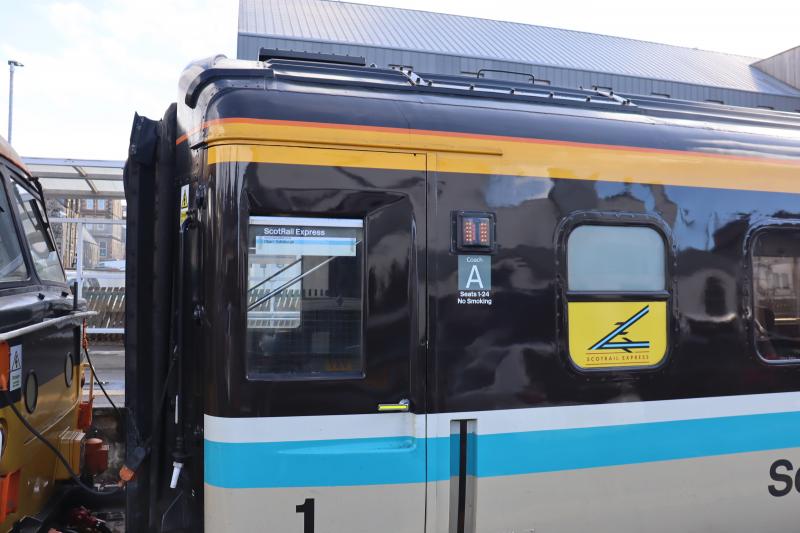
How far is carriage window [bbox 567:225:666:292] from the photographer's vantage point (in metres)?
3.24

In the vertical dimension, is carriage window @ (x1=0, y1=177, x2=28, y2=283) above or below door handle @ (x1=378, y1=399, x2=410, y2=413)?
above

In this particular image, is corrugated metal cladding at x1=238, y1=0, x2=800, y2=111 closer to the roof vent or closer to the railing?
the railing

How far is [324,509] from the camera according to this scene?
2.84 metres

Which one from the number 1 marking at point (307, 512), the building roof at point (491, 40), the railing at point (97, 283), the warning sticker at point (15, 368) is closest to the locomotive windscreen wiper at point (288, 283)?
the number 1 marking at point (307, 512)

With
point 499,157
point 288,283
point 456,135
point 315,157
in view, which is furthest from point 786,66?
point 288,283

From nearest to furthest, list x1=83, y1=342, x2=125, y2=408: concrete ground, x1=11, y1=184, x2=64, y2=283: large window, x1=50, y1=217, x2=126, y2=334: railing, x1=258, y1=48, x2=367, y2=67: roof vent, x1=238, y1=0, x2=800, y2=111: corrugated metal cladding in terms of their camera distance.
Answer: x1=258, y1=48, x2=367, y2=67: roof vent → x1=11, y1=184, x2=64, y2=283: large window → x1=83, y1=342, x2=125, y2=408: concrete ground → x1=50, y1=217, x2=126, y2=334: railing → x1=238, y1=0, x2=800, y2=111: corrugated metal cladding

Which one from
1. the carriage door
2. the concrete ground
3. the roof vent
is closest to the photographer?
the carriage door

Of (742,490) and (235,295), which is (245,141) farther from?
(742,490)

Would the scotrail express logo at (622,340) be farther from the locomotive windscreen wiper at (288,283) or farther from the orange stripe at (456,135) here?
the locomotive windscreen wiper at (288,283)

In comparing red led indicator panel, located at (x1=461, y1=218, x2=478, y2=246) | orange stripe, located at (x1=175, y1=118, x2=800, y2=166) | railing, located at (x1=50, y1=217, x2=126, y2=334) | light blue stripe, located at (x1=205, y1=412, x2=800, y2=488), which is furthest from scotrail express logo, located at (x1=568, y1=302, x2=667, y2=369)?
railing, located at (x1=50, y1=217, x2=126, y2=334)

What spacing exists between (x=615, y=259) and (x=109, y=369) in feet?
27.8

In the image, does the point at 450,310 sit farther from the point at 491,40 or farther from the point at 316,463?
the point at 491,40

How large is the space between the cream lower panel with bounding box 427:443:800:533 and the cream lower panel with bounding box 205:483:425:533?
0.13 m

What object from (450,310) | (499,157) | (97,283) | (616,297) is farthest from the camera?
(97,283)
